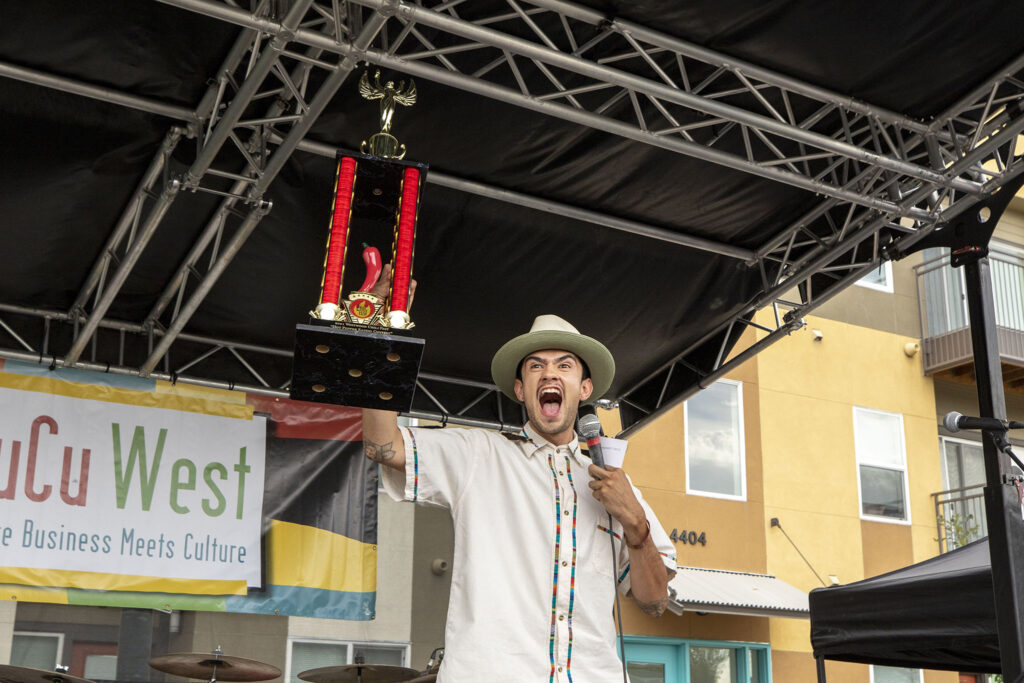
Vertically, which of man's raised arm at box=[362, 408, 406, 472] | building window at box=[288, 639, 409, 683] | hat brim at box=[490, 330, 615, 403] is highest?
hat brim at box=[490, 330, 615, 403]

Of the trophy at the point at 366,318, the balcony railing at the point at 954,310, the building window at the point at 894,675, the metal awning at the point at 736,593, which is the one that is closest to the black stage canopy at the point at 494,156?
the trophy at the point at 366,318

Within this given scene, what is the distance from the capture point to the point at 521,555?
276 cm

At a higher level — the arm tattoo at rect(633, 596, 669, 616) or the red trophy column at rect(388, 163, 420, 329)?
the red trophy column at rect(388, 163, 420, 329)

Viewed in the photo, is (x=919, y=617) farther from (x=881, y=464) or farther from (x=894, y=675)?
(x=881, y=464)

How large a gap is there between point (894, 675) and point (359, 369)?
1167cm

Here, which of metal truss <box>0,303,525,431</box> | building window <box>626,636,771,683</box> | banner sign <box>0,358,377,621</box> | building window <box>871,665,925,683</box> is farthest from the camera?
building window <box>871,665,925,683</box>

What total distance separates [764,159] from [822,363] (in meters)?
7.23

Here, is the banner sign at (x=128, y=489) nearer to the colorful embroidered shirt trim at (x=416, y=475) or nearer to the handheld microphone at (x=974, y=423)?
the colorful embroidered shirt trim at (x=416, y=475)

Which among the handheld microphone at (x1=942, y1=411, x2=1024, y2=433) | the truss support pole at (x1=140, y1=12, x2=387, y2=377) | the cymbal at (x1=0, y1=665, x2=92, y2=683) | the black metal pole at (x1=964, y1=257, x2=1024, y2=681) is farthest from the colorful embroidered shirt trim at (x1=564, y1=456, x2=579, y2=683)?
the cymbal at (x1=0, y1=665, x2=92, y2=683)

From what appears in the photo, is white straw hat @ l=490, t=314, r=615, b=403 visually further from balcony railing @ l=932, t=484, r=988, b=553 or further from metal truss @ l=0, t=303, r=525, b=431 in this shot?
balcony railing @ l=932, t=484, r=988, b=553

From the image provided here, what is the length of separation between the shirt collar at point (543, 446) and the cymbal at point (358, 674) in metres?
4.83

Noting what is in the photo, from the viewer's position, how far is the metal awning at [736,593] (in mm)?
10406

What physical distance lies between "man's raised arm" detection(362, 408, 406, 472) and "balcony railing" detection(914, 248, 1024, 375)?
39.8 feet

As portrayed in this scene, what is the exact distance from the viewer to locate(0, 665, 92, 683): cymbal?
633 cm
